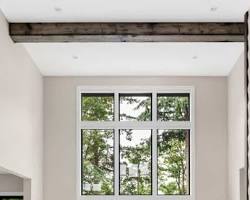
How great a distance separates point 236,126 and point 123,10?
3.32 meters

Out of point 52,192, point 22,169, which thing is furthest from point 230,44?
point 52,192

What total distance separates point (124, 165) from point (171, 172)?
82 cm

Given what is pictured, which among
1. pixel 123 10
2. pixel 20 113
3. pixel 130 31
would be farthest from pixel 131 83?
pixel 123 10

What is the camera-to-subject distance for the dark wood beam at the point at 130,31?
27.3 feet

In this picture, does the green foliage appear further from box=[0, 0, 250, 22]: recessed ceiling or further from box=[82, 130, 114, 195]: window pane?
box=[0, 0, 250, 22]: recessed ceiling

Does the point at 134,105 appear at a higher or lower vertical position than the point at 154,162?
higher

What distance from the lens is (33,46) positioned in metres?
9.42

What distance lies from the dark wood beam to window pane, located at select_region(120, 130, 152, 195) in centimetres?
354

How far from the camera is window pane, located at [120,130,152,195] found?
1164 centimetres

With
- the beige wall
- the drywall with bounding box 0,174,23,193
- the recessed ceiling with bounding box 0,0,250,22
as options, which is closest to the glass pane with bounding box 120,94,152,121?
the beige wall

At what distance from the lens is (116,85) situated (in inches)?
456

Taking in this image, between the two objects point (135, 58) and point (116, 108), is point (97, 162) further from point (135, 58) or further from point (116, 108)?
point (135, 58)

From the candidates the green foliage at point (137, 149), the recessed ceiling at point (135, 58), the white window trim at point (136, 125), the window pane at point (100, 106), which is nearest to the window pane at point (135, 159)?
the green foliage at point (137, 149)

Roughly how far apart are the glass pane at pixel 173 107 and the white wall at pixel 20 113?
2080 millimetres
